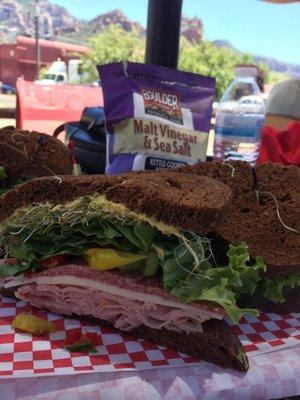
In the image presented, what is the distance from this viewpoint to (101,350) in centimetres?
112

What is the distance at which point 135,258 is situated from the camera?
1202mm

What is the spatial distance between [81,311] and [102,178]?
0.39 metres

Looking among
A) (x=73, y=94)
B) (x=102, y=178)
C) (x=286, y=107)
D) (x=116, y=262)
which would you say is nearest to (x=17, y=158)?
(x=102, y=178)

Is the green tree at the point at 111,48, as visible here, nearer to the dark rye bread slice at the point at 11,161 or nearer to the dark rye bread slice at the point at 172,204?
the dark rye bread slice at the point at 11,161

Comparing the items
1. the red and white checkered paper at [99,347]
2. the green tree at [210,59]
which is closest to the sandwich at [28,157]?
the red and white checkered paper at [99,347]

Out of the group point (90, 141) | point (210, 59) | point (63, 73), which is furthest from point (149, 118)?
point (210, 59)

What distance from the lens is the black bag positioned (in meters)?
2.04

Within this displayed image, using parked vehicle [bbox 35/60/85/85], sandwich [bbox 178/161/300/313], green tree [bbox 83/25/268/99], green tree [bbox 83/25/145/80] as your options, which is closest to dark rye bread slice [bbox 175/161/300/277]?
sandwich [bbox 178/161/300/313]

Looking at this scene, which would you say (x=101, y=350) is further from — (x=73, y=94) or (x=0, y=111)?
(x=73, y=94)

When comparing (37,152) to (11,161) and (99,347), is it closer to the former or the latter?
(11,161)

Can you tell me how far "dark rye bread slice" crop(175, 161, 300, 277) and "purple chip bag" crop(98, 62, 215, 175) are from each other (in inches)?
9.1

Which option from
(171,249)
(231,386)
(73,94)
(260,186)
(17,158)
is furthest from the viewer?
(73,94)

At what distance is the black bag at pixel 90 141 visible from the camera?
6.71 feet

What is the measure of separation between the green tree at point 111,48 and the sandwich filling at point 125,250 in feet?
118
